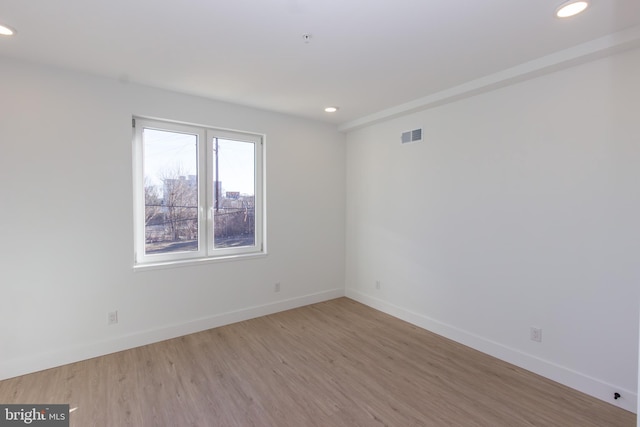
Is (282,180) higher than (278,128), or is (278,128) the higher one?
(278,128)

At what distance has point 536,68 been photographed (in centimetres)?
239


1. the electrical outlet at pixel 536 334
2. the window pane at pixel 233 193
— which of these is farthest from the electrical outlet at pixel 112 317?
the electrical outlet at pixel 536 334

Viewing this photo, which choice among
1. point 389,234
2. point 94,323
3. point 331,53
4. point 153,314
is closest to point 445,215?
point 389,234

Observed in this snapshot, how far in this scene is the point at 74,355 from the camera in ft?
8.77

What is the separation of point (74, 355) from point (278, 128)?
315cm

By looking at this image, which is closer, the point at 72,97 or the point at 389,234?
the point at 72,97

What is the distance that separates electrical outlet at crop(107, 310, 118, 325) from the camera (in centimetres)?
284

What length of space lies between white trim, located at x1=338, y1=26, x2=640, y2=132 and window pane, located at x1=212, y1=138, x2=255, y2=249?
195 cm

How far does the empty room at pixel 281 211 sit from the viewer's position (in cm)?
202

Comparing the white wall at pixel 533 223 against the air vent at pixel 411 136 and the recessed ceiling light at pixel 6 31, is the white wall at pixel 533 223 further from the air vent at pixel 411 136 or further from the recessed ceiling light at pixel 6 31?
the recessed ceiling light at pixel 6 31

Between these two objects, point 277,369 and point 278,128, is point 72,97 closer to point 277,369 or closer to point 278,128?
point 278,128

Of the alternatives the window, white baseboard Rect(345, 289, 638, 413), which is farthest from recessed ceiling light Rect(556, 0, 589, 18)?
the window

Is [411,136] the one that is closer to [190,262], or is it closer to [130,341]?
[190,262]

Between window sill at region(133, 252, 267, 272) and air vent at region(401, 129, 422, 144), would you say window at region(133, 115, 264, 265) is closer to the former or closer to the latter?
window sill at region(133, 252, 267, 272)
